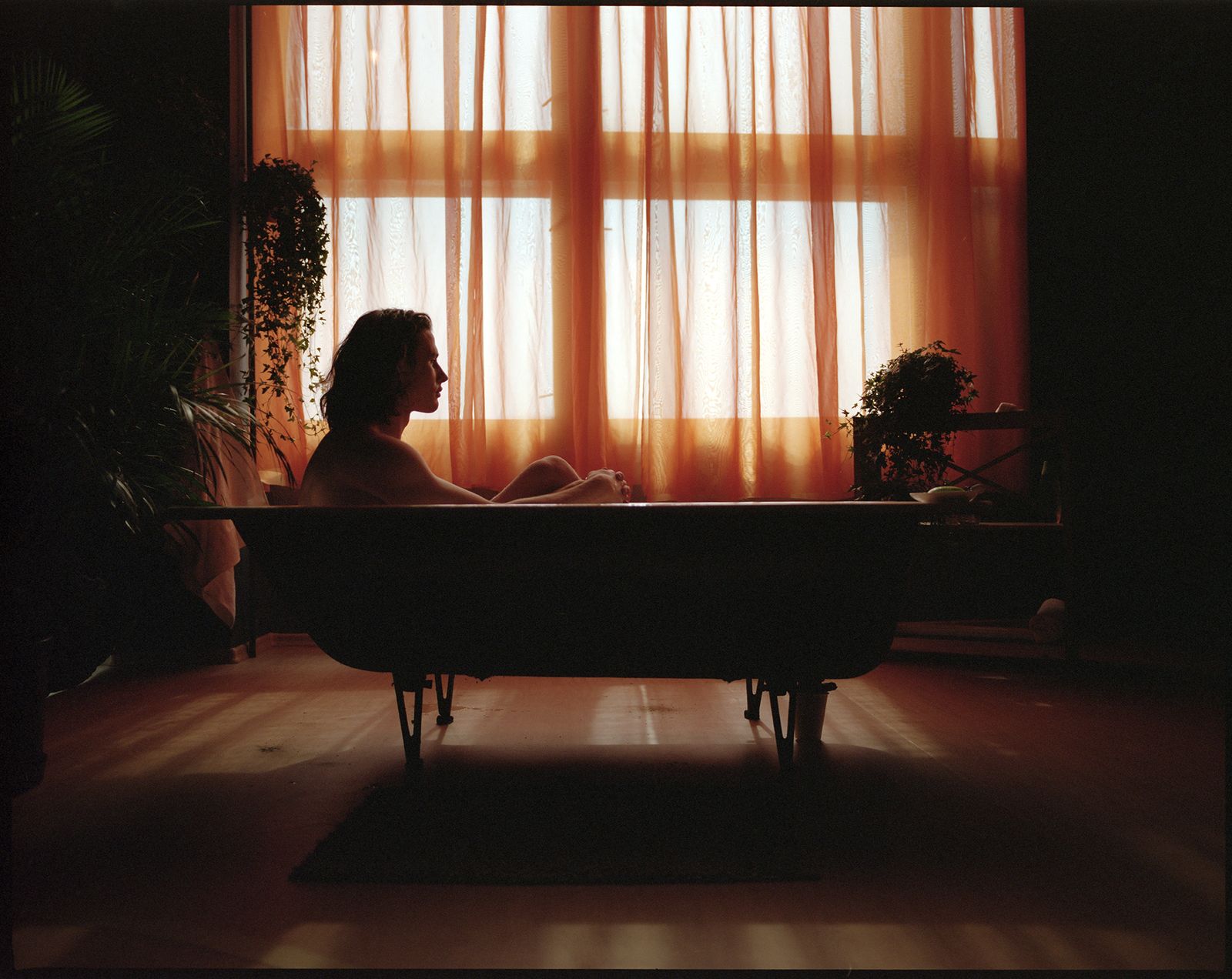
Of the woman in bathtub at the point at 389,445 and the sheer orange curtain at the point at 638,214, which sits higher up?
the sheer orange curtain at the point at 638,214

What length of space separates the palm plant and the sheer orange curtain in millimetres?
1391

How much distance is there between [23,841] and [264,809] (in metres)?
0.36

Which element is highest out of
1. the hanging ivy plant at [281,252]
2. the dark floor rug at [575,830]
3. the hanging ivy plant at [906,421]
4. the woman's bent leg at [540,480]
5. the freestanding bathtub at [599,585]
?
the hanging ivy plant at [281,252]

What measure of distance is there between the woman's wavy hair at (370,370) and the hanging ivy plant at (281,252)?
1275 mm

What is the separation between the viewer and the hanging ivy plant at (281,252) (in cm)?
306

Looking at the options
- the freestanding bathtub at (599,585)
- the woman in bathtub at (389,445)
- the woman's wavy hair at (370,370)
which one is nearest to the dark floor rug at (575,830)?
the freestanding bathtub at (599,585)

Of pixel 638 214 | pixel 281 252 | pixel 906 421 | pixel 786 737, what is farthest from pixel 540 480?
pixel 638 214

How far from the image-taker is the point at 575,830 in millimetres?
1442

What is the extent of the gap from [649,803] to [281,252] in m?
2.41

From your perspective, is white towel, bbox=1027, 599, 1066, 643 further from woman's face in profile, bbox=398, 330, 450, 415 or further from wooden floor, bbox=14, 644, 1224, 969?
woman's face in profile, bbox=398, 330, 450, 415

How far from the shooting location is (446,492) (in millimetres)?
1645

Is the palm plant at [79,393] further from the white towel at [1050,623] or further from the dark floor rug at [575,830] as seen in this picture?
the white towel at [1050,623]

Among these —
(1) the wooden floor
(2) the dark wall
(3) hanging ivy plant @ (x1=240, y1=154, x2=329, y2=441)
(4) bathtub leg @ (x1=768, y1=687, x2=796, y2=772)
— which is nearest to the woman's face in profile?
(1) the wooden floor

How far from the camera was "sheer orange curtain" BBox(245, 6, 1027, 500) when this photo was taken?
138 inches
